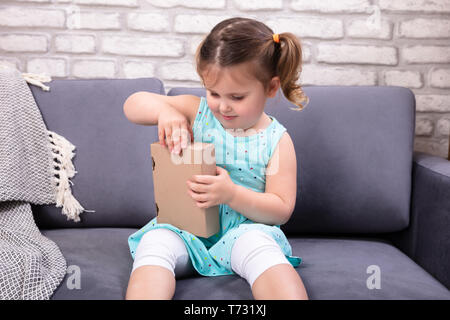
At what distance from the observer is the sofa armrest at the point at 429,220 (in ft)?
3.68

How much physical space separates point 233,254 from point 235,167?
246 mm

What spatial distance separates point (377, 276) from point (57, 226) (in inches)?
36.6

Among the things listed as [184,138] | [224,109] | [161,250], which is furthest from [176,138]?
[161,250]

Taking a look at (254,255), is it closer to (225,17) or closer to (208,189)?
(208,189)

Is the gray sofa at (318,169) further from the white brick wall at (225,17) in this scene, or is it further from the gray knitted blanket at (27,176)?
the white brick wall at (225,17)

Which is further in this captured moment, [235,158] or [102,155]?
[102,155]

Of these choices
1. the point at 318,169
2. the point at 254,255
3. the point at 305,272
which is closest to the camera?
the point at 254,255

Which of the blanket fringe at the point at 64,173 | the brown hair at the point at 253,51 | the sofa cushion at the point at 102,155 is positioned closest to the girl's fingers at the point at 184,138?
the brown hair at the point at 253,51

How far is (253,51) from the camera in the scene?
101cm

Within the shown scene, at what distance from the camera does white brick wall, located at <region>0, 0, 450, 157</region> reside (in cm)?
157

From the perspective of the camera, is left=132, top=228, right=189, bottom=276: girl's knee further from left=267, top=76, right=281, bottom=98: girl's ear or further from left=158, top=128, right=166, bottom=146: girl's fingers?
left=267, top=76, right=281, bottom=98: girl's ear

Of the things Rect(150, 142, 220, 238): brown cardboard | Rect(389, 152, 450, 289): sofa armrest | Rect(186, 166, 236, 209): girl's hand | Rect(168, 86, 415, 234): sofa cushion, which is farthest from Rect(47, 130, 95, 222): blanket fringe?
Rect(389, 152, 450, 289): sofa armrest

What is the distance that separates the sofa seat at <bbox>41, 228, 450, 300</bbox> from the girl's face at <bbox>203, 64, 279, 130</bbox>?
390 millimetres

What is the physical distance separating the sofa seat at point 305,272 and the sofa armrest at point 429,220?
0.24ft
